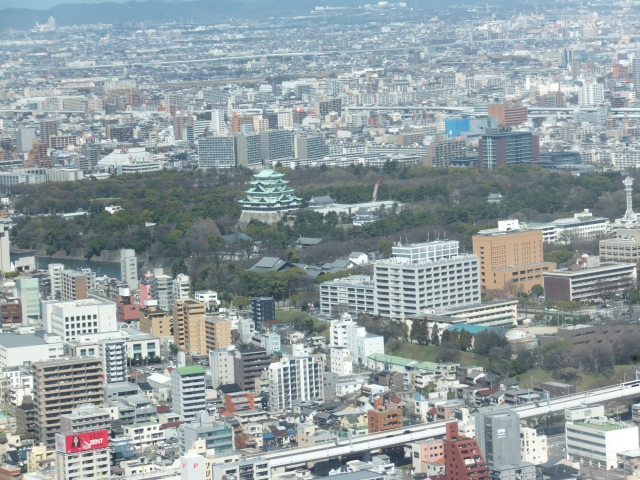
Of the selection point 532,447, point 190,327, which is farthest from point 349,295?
point 532,447

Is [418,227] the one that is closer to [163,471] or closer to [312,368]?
[312,368]

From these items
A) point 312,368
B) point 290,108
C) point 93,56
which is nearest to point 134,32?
point 93,56

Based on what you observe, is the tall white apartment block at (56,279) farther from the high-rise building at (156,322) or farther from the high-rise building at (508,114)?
the high-rise building at (508,114)

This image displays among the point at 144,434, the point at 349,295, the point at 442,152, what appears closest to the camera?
the point at 144,434

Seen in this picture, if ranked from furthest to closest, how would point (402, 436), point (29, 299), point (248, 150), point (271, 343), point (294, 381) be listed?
point (248, 150), point (29, 299), point (271, 343), point (294, 381), point (402, 436)

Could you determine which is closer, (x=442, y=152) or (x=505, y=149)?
(x=505, y=149)

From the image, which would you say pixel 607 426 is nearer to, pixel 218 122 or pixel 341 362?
pixel 341 362
